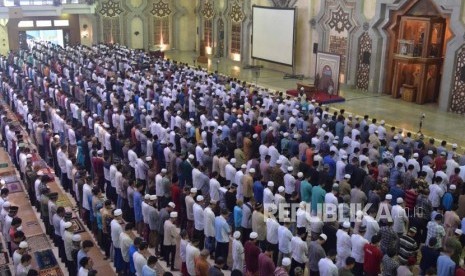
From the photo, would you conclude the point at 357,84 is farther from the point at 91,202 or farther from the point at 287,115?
the point at 91,202

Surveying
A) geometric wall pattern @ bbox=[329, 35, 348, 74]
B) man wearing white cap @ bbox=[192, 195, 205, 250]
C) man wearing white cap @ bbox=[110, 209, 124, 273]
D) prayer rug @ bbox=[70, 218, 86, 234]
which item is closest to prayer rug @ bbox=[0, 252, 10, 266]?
prayer rug @ bbox=[70, 218, 86, 234]

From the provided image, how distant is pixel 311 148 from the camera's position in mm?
11812

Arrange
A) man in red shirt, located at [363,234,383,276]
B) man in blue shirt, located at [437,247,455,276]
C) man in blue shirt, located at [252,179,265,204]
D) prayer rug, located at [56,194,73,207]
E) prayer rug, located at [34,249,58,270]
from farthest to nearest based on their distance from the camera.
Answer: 1. prayer rug, located at [56,194,73,207]
2. man in blue shirt, located at [252,179,265,204]
3. prayer rug, located at [34,249,58,270]
4. man in red shirt, located at [363,234,383,276]
5. man in blue shirt, located at [437,247,455,276]

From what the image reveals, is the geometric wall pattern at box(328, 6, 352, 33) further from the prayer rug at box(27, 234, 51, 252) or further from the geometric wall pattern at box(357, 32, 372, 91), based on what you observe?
the prayer rug at box(27, 234, 51, 252)

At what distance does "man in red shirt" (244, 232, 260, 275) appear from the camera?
7.47 metres

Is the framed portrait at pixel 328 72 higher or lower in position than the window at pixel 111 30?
lower

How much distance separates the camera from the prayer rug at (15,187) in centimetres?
1201

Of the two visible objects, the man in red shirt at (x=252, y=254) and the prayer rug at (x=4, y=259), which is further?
the prayer rug at (x=4, y=259)

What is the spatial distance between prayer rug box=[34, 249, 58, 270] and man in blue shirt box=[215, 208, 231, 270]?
10.1 ft

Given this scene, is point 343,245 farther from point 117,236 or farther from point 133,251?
point 117,236

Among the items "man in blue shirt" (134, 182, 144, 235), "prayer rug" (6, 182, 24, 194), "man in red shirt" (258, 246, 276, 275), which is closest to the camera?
"man in red shirt" (258, 246, 276, 275)

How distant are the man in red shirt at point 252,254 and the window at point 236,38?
24285 mm

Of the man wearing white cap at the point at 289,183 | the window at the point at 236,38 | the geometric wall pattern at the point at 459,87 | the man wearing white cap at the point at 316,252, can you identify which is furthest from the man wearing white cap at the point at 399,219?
the window at the point at 236,38

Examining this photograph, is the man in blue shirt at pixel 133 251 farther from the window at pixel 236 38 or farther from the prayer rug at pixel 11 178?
the window at pixel 236 38
